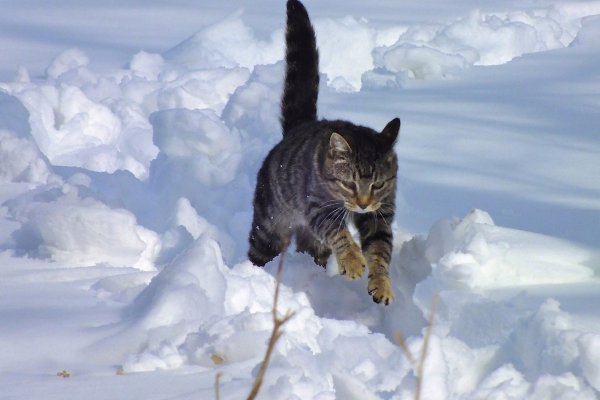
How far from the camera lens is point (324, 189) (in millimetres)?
3896

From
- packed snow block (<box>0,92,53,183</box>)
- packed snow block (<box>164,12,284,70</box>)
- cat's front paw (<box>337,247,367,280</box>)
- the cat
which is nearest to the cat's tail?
the cat

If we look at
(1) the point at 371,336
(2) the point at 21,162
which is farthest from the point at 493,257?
(2) the point at 21,162

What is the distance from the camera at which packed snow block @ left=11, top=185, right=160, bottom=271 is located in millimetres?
4047

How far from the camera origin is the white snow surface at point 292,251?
101 inches

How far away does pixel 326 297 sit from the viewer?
3.75 m

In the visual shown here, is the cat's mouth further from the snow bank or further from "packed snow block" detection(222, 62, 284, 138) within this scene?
"packed snow block" detection(222, 62, 284, 138)

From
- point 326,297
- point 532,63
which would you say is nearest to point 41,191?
point 326,297

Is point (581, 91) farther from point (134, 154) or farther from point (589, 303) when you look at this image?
point (589, 303)

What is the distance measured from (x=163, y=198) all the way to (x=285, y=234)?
3.66 feet

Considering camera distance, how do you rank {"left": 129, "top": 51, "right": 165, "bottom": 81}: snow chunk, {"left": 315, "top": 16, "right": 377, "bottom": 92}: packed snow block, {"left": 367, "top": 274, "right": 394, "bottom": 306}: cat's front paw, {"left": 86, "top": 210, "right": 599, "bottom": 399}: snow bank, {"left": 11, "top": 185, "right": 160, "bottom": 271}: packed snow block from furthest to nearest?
{"left": 315, "top": 16, "right": 377, "bottom": 92}: packed snow block < {"left": 129, "top": 51, "right": 165, "bottom": 81}: snow chunk < {"left": 11, "top": 185, "right": 160, "bottom": 271}: packed snow block < {"left": 367, "top": 274, "right": 394, "bottom": 306}: cat's front paw < {"left": 86, "top": 210, "right": 599, "bottom": 399}: snow bank

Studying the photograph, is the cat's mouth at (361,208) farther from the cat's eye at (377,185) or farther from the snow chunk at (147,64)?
the snow chunk at (147,64)

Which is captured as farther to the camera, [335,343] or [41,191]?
[41,191]

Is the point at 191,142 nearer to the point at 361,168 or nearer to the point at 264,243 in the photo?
the point at 264,243

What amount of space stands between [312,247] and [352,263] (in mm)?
562
